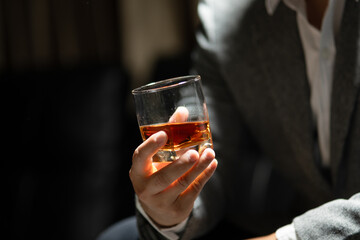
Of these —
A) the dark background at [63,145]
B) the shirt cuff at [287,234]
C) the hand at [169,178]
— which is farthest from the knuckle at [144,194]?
the dark background at [63,145]

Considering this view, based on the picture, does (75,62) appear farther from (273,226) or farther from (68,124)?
(273,226)

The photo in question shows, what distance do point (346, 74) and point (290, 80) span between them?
0.13 m

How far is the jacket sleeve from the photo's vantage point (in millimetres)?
582

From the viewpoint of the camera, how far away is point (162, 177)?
A: 56 cm

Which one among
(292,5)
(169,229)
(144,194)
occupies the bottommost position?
(169,229)

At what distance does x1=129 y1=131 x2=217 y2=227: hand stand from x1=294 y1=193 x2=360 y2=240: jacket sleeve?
0.17 meters

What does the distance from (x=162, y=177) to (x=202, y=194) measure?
32 cm

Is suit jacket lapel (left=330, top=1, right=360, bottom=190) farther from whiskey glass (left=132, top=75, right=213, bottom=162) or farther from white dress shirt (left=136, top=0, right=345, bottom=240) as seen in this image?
whiskey glass (left=132, top=75, right=213, bottom=162)

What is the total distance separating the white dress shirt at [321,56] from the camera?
779mm

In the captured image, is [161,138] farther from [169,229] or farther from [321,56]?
[321,56]

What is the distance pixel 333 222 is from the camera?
23.3 inches

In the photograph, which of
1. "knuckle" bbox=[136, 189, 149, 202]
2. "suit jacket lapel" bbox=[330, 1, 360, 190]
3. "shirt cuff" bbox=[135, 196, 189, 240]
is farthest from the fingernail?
"suit jacket lapel" bbox=[330, 1, 360, 190]

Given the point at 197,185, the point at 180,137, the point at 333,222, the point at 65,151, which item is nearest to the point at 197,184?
the point at 197,185

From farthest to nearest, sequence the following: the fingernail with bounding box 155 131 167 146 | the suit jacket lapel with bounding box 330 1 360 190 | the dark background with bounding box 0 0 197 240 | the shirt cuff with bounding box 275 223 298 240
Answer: the dark background with bounding box 0 0 197 240 < the suit jacket lapel with bounding box 330 1 360 190 < the shirt cuff with bounding box 275 223 298 240 < the fingernail with bounding box 155 131 167 146
